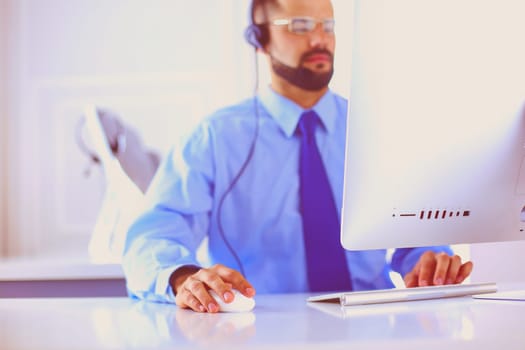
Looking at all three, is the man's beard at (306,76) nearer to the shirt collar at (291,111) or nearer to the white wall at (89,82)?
the shirt collar at (291,111)

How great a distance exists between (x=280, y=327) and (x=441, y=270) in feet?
2.15

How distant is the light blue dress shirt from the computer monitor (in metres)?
→ 0.78

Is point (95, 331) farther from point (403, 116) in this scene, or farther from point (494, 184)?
point (494, 184)

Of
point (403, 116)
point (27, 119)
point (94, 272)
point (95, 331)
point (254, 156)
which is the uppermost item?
point (403, 116)

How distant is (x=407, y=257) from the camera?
1.90 metres

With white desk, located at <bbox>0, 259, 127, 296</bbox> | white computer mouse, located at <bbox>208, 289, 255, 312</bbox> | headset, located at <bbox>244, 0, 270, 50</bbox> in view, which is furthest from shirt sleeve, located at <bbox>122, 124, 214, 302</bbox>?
white desk, located at <bbox>0, 259, 127, 296</bbox>

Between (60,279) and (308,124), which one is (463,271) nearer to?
(308,124)

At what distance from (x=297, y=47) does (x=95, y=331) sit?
161 centimetres

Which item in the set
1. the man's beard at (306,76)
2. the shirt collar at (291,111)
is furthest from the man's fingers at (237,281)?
the man's beard at (306,76)

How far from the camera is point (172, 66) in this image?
3.36 meters

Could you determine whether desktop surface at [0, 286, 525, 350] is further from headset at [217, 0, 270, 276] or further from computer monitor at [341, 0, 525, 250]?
headset at [217, 0, 270, 276]

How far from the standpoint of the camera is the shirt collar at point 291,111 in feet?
7.26

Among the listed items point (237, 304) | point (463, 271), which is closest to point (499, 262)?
point (463, 271)

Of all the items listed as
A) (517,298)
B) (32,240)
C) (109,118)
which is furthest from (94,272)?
(517,298)
